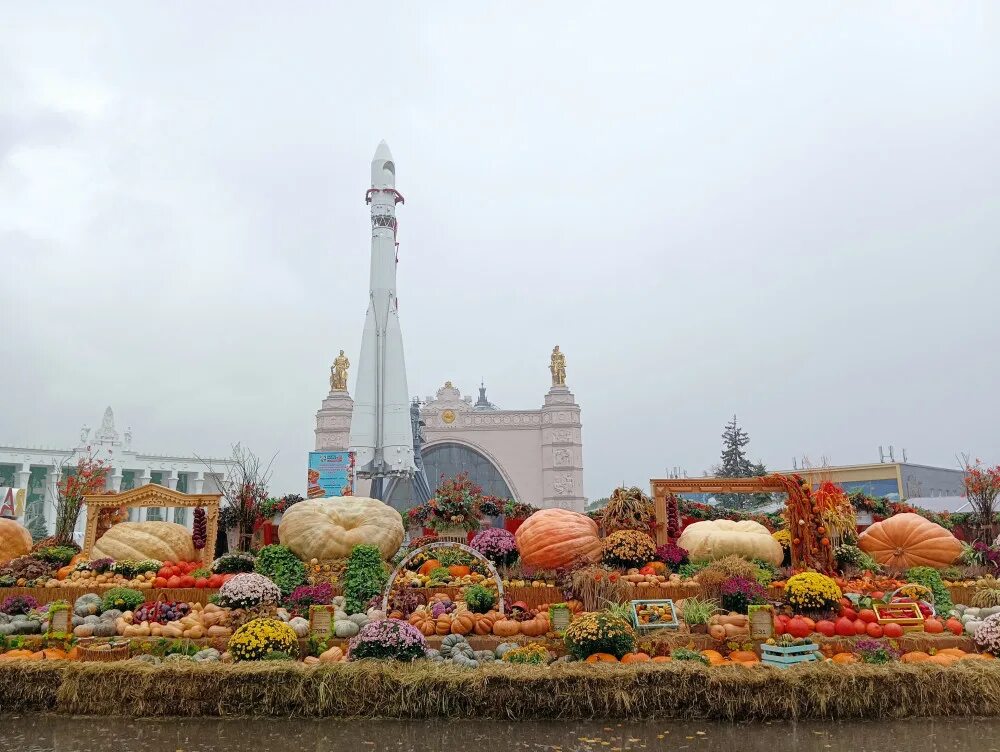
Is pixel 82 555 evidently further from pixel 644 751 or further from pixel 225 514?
pixel 644 751

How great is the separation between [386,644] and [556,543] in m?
5.49

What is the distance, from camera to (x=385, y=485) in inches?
1612

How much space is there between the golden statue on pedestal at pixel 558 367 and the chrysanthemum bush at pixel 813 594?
128 ft

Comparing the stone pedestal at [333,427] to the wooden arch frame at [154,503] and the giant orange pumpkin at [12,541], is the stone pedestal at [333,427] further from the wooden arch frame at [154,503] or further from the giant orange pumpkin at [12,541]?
the wooden arch frame at [154,503]

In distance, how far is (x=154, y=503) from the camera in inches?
580

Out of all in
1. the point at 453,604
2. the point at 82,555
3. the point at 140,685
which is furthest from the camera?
the point at 82,555

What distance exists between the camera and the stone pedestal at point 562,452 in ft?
150

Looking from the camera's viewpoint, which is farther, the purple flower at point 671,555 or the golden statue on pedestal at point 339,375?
the golden statue on pedestal at point 339,375

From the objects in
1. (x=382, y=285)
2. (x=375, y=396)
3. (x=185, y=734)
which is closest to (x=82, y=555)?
(x=185, y=734)

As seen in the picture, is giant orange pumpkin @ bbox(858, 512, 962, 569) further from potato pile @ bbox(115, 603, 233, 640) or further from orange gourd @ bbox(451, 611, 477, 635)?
potato pile @ bbox(115, 603, 233, 640)

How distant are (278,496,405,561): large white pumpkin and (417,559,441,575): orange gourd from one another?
1.47 m

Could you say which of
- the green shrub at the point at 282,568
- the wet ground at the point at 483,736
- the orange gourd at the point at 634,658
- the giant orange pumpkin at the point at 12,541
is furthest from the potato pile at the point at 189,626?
the giant orange pumpkin at the point at 12,541

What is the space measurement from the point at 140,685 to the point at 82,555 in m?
8.40

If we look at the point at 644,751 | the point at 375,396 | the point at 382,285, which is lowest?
the point at 644,751
